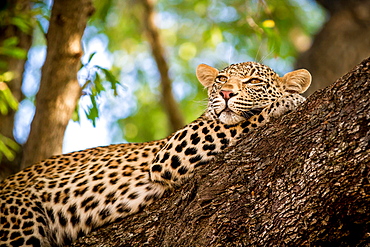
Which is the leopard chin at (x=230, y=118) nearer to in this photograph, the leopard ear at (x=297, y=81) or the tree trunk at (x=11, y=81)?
the leopard ear at (x=297, y=81)

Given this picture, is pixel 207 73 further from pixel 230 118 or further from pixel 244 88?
pixel 230 118

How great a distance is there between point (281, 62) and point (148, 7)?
13.3 ft

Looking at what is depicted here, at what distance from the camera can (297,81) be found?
21.8ft

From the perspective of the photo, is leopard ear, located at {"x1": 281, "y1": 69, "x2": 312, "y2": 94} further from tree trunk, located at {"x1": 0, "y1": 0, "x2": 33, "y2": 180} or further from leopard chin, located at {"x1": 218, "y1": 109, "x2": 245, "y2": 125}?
tree trunk, located at {"x1": 0, "y1": 0, "x2": 33, "y2": 180}

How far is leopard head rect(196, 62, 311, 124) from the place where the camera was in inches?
238

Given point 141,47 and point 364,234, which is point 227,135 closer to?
point 364,234

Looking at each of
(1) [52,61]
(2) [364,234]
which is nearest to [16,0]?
(1) [52,61]

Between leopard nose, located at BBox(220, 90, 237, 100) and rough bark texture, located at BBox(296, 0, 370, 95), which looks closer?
leopard nose, located at BBox(220, 90, 237, 100)

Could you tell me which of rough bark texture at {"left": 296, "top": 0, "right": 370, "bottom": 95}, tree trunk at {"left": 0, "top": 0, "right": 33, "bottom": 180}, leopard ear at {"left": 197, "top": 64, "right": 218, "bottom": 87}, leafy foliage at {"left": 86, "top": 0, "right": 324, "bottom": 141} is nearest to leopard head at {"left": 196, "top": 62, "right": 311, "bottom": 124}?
leopard ear at {"left": 197, "top": 64, "right": 218, "bottom": 87}

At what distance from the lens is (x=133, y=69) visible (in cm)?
1498

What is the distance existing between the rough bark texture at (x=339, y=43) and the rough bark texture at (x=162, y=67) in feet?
11.6

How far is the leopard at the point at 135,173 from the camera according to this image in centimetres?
587

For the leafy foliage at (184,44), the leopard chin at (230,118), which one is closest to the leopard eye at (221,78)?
the leopard chin at (230,118)

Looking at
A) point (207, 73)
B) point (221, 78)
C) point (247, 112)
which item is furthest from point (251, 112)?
point (207, 73)
